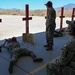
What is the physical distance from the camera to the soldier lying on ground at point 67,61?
1.97 metres

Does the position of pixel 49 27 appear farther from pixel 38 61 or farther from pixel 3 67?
pixel 3 67

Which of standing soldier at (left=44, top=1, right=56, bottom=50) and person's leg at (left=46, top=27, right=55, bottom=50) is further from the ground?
standing soldier at (left=44, top=1, right=56, bottom=50)

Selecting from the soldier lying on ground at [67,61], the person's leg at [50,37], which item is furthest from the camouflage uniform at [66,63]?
the person's leg at [50,37]

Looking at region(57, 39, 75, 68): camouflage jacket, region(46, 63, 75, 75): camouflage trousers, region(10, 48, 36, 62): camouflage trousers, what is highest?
region(57, 39, 75, 68): camouflage jacket

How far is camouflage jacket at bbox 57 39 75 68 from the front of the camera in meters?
1.95

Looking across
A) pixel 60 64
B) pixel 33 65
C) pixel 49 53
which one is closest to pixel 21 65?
pixel 33 65

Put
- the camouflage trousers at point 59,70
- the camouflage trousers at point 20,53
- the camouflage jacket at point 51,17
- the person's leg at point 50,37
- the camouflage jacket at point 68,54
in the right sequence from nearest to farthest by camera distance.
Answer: the camouflage jacket at point 68,54, the camouflage trousers at point 59,70, the camouflage trousers at point 20,53, the camouflage jacket at point 51,17, the person's leg at point 50,37

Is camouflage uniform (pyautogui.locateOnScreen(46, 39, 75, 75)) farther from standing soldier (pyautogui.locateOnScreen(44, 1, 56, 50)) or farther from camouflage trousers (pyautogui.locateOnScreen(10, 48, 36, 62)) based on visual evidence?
standing soldier (pyautogui.locateOnScreen(44, 1, 56, 50))

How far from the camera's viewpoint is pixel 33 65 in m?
3.63

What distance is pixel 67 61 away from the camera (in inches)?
82.2

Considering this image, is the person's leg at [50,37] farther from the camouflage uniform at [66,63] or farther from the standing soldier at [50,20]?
the camouflage uniform at [66,63]

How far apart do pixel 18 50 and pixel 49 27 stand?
1495 mm

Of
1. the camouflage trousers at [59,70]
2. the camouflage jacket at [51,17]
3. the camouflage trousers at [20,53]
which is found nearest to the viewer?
the camouflage trousers at [59,70]

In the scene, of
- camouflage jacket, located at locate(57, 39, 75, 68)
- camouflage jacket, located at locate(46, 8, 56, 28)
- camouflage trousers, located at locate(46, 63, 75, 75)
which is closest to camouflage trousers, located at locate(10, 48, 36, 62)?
camouflage jacket, located at locate(46, 8, 56, 28)
